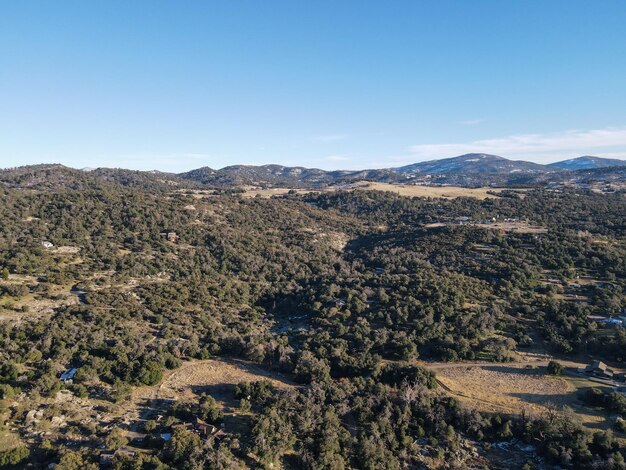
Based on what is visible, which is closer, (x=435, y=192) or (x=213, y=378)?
(x=213, y=378)

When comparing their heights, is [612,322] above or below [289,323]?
above

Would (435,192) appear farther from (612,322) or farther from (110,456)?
(110,456)

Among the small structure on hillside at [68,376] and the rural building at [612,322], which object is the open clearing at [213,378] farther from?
the rural building at [612,322]

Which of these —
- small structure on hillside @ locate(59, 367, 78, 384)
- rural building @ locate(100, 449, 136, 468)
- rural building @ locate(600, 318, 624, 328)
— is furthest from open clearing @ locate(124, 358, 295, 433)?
rural building @ locate(600, 318, 624, 328)

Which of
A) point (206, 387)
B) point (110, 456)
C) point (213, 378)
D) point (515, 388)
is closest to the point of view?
point (110, 456)

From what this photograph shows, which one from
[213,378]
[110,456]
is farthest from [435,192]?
[110,456]

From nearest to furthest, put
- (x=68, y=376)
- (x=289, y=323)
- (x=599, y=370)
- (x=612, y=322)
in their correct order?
(x=68, y=376) → (x=599, y=370) → (x=612, y=322) → (x=289, y=323)

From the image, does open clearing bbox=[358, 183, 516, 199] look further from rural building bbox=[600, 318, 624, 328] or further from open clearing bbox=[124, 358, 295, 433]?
open clearing bbox=[124, 358, 295, 433]

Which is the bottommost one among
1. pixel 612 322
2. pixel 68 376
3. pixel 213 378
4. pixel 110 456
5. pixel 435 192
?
pixel 213 378
